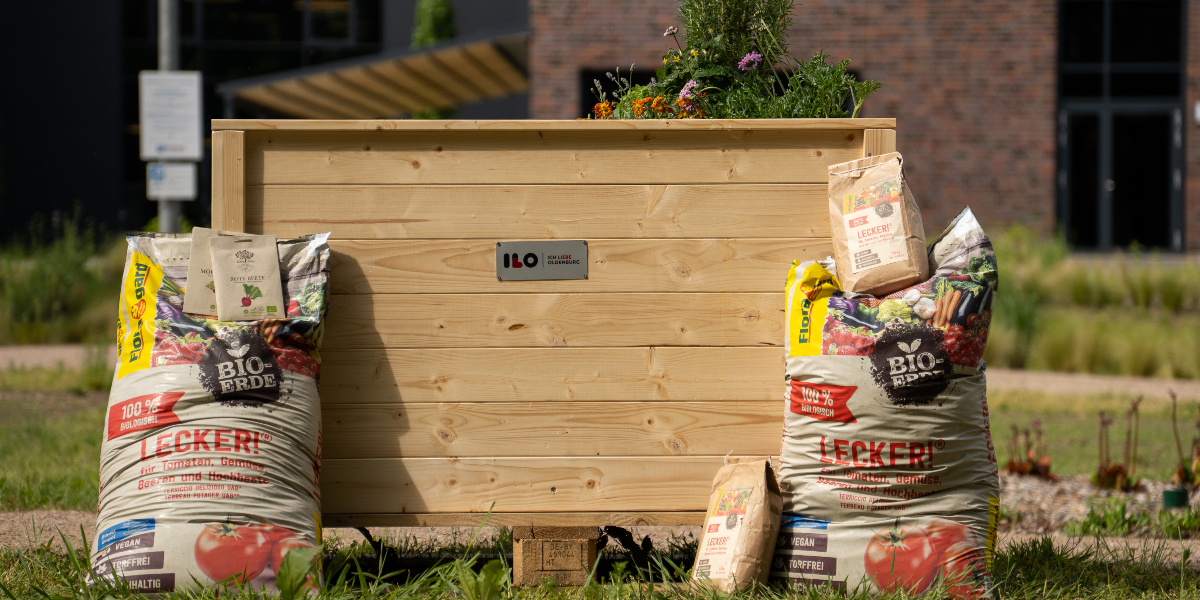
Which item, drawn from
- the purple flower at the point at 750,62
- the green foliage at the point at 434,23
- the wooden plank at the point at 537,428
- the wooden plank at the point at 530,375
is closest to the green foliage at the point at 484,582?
the wooden plank at the point at 537,428

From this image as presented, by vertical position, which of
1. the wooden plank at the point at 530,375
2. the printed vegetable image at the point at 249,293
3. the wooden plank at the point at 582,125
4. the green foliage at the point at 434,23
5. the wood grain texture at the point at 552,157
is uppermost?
the green foliage at the point at 434,23

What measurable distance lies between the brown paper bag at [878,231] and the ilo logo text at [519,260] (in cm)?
99

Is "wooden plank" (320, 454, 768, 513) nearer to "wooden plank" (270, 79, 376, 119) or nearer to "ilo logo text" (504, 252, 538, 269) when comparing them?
"ilo logo text" (504, 252, 538, 269)

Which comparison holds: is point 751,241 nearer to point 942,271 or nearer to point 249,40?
point 942,271

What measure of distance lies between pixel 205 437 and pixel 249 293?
0.46m

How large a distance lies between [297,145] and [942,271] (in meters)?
2.11

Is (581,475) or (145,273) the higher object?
(145,273)

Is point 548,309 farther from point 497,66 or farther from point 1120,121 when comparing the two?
point 1120,121

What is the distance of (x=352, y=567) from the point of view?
3.30 m

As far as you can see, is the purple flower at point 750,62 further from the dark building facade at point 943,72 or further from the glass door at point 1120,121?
the glass door at point 1120,121

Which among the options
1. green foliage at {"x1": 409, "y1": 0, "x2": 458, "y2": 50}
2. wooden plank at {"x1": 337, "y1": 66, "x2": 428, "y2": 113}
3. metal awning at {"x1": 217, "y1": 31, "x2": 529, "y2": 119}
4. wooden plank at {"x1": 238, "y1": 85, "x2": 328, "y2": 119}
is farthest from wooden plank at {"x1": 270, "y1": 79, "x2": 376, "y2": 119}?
green foliage at {"x1": 409, "y1": 0, "x2": 458, "y2": 50}

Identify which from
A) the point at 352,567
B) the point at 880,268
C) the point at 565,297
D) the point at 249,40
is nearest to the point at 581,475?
the point at 565,297

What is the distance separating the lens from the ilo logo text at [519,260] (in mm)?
3066

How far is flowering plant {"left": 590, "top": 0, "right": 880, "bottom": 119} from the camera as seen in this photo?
128 inches
